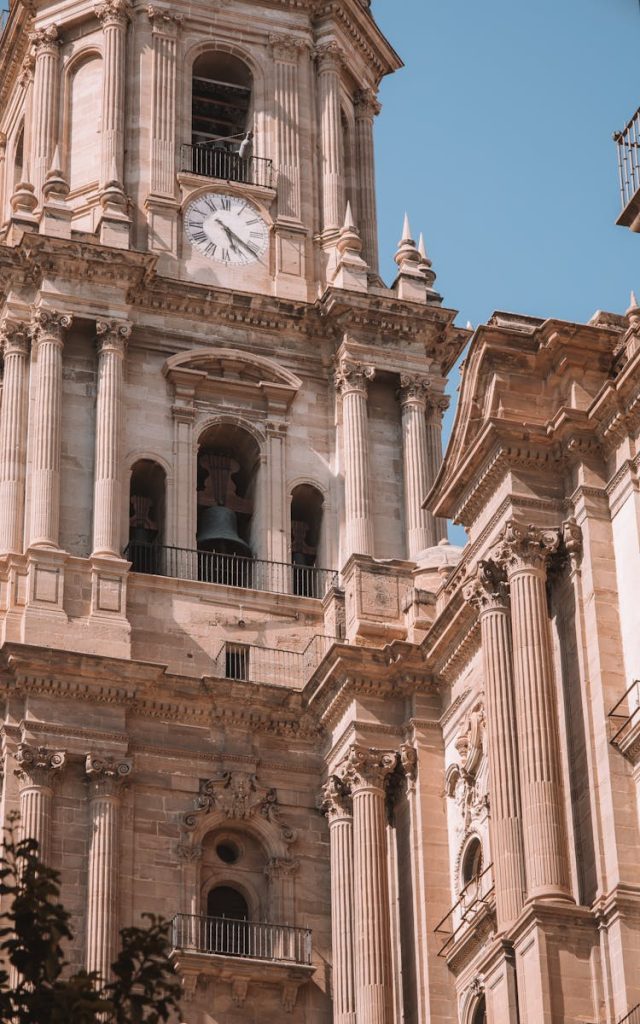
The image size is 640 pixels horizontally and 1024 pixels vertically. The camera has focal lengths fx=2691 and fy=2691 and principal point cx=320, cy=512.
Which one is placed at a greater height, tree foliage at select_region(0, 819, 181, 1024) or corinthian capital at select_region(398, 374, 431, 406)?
corinthian capital at select_region(398, 374, 431, 406)

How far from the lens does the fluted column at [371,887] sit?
4009 centimetres

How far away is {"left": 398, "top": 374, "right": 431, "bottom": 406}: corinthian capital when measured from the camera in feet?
162

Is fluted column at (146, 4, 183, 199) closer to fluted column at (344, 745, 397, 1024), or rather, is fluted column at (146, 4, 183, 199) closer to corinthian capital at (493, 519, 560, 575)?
fluted column at (344, 745, 397, 1024)

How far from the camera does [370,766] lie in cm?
4212

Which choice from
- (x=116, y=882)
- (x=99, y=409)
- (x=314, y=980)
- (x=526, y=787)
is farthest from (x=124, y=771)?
(x=526, y=787)

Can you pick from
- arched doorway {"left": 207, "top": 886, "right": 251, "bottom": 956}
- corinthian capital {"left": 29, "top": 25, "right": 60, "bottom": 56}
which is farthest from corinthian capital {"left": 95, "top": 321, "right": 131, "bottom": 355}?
arched doorway {"left": 207, "top": 886, "right": 251, "bottom": 956}

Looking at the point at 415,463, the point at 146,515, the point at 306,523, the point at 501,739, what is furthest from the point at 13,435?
the point at 501,739

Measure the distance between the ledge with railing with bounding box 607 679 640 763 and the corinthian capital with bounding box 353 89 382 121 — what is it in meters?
23.9

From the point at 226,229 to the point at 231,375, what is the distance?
11.3ft

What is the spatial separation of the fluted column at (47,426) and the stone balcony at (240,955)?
723 centimetres

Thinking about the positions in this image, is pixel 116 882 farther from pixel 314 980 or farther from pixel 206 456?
pixel 206 456

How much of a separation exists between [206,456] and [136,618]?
5048mm

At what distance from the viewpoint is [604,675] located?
34.4 meters

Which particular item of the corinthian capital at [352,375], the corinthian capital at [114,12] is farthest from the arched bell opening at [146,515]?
the corinthian capital at [114,12]
